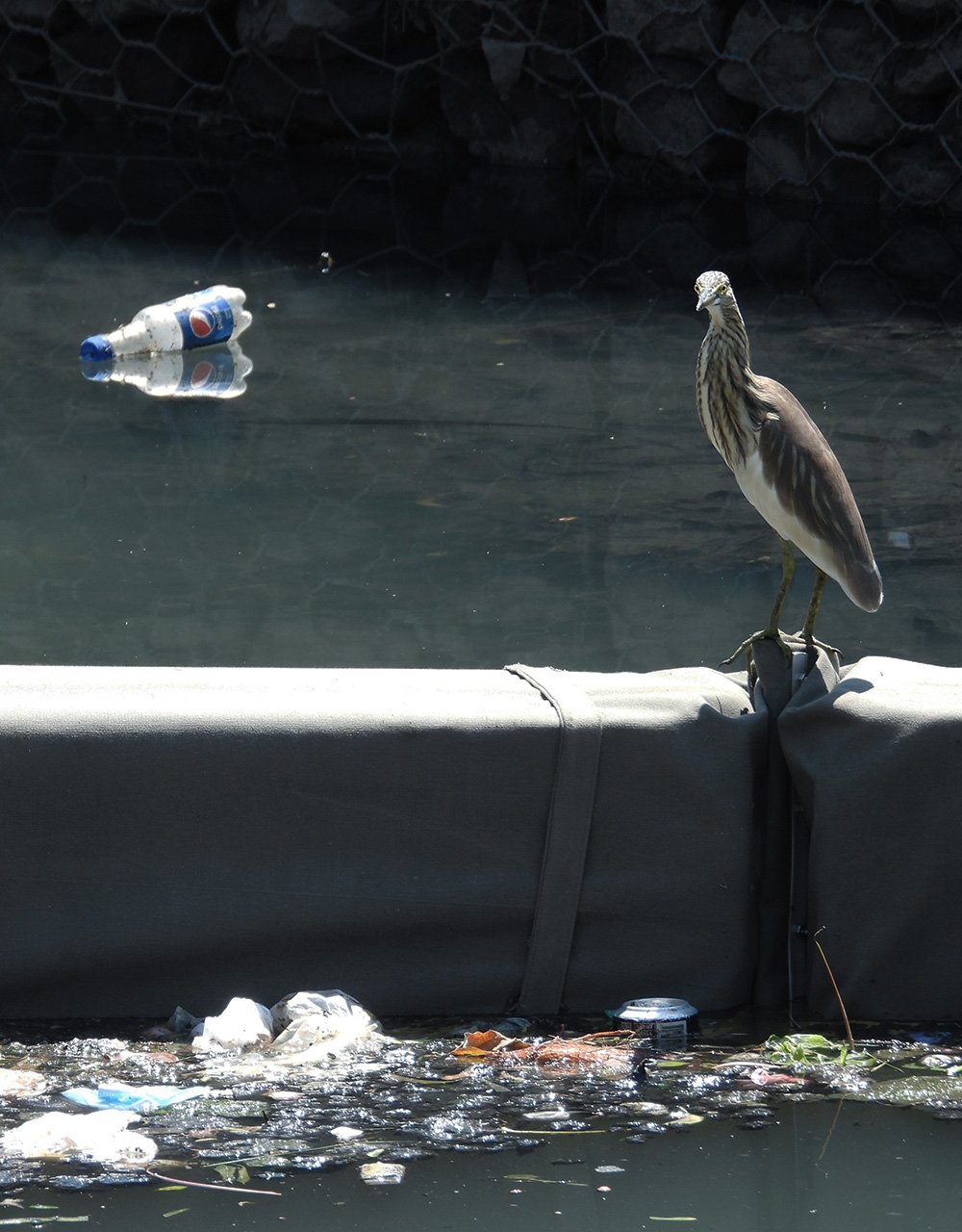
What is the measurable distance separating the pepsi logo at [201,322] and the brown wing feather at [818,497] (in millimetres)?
2883

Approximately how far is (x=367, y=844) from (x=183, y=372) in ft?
9.59

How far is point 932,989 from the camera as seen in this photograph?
→ 1996 mm

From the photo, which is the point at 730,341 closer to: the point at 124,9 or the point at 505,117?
the point at 505,117

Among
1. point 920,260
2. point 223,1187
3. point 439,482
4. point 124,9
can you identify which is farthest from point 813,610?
point 124,9

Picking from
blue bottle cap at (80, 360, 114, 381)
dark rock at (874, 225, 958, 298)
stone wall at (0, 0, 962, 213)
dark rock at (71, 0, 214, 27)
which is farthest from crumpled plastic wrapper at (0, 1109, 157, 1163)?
dark rock at (71, 0, 214, 27)

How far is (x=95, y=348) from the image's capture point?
4648 mm

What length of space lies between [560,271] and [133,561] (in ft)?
8.71

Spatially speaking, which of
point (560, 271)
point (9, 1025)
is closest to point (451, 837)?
point (9, 1025)

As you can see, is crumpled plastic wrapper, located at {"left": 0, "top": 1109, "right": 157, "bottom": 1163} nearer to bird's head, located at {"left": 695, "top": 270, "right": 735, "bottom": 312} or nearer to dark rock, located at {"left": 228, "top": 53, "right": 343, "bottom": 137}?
bird's head, located at {"left": 695, "top": 270, "right": 735, "bottom": 312}

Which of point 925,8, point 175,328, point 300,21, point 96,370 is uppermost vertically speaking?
point 300,21

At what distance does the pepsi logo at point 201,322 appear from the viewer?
15.7 ft

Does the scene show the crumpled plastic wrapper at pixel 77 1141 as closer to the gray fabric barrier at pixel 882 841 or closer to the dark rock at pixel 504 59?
the gray fabric barrier at pixel 882 841

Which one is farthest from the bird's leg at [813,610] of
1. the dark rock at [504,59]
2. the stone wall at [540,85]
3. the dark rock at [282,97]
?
the dark rock at [282,97]

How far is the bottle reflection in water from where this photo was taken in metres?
4.52
